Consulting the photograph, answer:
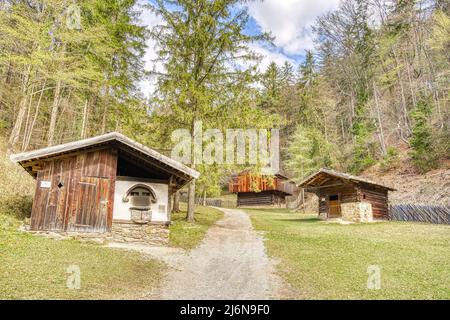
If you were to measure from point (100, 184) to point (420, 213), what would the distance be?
77.4 ft

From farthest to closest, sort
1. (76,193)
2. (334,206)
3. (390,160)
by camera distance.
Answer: (390,160) < (334,206) < (76,193)

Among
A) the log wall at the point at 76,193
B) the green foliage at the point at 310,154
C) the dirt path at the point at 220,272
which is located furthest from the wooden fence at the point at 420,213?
the log wall at the point at 76,193

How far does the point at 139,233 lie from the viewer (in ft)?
44.6

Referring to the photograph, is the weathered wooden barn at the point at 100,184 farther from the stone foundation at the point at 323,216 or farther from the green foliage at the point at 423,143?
the green foliage at the point at 423,143

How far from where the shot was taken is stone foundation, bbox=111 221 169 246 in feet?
44.1

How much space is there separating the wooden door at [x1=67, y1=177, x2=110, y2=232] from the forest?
603 centimetres

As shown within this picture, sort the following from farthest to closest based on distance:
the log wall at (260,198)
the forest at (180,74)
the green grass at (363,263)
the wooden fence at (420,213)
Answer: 1. the log wall at (260,198)
2. the wooden fence at (420,213)
3. the forest at (180,74)
4. the green grass at (363,263)

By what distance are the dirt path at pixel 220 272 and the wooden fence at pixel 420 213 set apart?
15.6m

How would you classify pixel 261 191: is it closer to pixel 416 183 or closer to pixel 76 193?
pixel 416 183

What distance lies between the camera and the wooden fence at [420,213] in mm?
21656

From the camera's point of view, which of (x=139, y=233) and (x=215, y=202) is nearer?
(x=139, y=233)

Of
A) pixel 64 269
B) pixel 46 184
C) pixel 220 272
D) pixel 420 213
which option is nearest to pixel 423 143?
pixel 420 213
